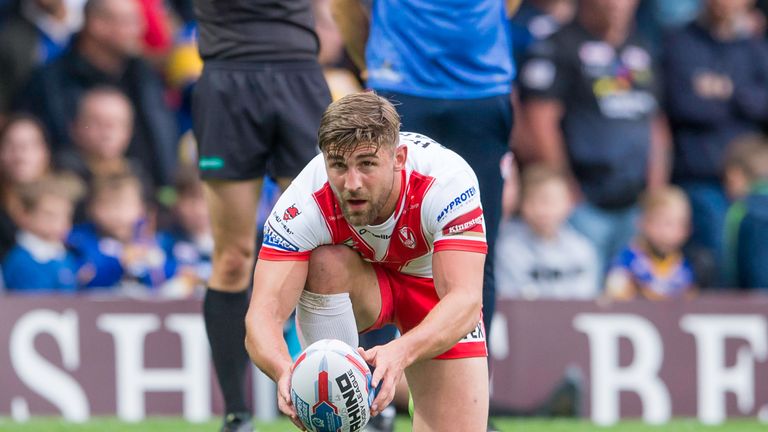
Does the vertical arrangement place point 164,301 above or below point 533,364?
above

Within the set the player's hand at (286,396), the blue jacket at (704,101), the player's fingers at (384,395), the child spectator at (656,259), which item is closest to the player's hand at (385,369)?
the player's fingers at (384,395)

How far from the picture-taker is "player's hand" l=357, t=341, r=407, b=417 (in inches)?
175

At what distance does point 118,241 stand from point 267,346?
4.28m

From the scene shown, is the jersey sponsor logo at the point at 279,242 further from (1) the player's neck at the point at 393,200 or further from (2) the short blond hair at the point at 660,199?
(2) the short blond hair at the point at 660,199

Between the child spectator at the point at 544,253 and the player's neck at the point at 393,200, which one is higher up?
the player's neck at the point at 393,200

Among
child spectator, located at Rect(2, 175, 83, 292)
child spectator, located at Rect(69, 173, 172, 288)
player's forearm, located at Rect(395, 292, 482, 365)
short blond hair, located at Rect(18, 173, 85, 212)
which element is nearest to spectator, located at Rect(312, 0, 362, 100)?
child spectator, located at Rect(69, 173, 172, 288)

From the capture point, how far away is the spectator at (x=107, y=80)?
9.25 metres

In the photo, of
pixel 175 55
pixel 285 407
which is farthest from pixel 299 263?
pixel 175 55

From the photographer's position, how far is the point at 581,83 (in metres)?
9.64

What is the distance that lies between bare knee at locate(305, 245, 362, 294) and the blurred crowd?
355 centimetres

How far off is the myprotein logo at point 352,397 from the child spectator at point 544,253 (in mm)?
4707

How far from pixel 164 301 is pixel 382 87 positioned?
304 cm

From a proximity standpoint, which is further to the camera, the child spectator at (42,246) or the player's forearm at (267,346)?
the child spectator at (42,246)

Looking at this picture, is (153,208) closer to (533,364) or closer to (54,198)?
(54,198)
